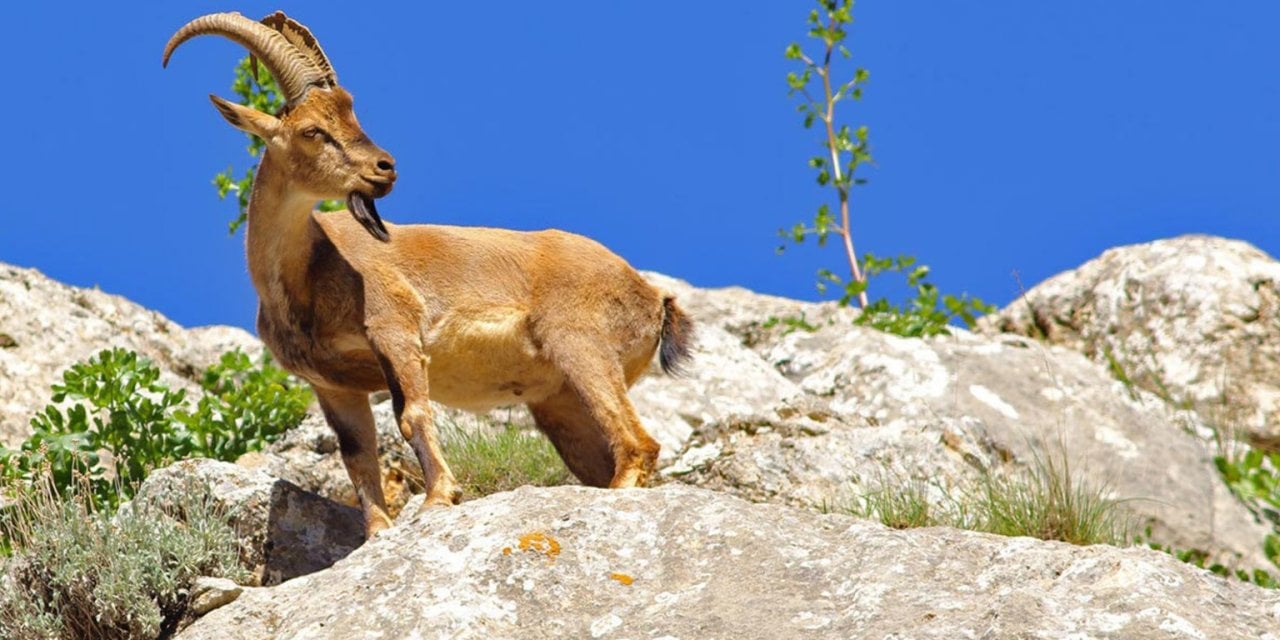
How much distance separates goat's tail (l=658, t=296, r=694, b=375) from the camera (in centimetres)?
884

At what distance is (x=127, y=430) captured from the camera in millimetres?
9008

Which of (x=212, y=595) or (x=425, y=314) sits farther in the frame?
(x=425, y=314)

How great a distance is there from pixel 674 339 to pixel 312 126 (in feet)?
7.29

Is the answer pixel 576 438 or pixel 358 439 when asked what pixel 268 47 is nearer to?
pixel 358 439

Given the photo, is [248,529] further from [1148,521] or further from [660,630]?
[1148,521]

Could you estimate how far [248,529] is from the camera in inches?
306

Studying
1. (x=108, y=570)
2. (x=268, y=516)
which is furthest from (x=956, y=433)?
(x=108, y=570)

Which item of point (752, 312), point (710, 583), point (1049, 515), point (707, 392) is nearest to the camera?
point (710, 583)

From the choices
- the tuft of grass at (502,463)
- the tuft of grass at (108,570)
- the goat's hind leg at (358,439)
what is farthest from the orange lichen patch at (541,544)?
the tuft of grass at (502,463)

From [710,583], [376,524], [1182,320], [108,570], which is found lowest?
[710,583]

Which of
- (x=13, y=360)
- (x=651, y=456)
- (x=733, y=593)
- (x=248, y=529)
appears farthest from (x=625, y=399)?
(x=13, y=360)

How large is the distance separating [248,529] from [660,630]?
9.39 feet

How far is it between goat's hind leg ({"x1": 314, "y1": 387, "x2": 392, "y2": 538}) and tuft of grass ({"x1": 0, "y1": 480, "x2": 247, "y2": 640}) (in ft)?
2.65

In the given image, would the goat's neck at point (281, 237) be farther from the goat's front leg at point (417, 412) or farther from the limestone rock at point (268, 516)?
the limestone rock at point (268, 516)
